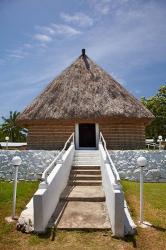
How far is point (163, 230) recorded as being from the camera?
337 inches

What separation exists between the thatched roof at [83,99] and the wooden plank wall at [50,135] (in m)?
0.77

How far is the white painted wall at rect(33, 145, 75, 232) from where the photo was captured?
8258 mm

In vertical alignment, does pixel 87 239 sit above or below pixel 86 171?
below

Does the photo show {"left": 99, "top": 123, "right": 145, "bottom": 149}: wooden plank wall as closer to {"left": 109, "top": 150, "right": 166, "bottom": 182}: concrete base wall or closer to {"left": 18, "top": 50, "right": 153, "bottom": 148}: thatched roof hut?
{"left": 18, "top": 50, "right": 153, "bottom": 148}: thatched roof hut

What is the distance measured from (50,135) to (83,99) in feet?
8.87

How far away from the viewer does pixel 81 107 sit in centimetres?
1888

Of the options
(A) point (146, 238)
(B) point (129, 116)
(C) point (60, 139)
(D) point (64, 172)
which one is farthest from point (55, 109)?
(A) point (146, 238)

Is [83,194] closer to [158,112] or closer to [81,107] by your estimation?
[81,107]

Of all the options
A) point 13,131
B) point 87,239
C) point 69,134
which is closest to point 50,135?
point 69,134

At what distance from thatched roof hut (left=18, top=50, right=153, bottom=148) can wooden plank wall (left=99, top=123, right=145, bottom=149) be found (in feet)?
0.18

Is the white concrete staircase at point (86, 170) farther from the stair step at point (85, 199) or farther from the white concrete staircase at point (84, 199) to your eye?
the stair step at point (85, 199)

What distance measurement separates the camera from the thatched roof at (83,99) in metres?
18.6

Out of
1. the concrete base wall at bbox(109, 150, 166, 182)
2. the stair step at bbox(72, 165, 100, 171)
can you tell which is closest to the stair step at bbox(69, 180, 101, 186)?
the stair step at bbox(72, 165, 100, 171)

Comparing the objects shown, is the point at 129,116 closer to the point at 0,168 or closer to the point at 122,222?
the point at 0,168
